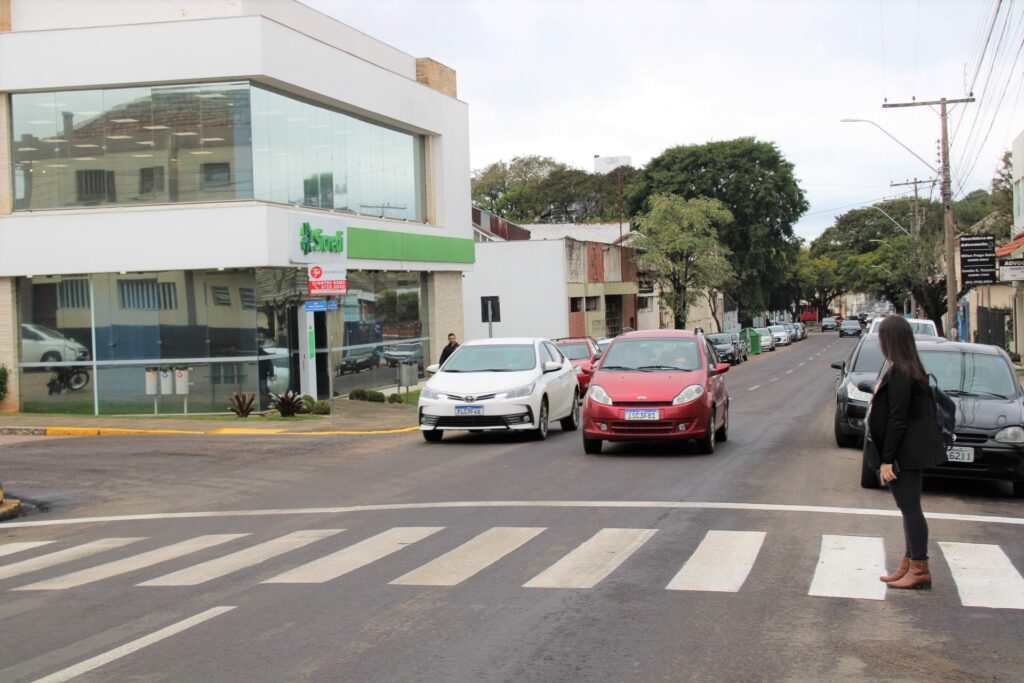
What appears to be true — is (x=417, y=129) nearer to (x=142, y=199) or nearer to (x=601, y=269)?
(x=142, y=199)

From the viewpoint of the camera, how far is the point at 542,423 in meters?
17.8

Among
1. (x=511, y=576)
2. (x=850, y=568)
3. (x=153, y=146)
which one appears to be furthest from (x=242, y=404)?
(x=850, y=568)

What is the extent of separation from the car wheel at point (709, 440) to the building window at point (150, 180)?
15857mm

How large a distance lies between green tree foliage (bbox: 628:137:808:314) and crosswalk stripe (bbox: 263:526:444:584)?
63.8 metres

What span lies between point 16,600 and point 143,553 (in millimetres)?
1721

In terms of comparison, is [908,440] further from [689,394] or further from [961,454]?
[689,394]

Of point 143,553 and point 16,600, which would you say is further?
point 143,553

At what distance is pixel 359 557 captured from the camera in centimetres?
858

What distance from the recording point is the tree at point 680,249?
59.0m

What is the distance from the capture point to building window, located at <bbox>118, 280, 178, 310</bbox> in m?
25.5

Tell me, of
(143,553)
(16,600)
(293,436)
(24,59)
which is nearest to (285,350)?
(293,436)

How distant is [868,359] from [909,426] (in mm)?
9029

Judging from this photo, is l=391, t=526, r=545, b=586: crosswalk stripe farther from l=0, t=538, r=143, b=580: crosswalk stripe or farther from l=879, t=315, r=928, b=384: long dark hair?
l=0, t=538, r=143, b=580: crosswalk stripe

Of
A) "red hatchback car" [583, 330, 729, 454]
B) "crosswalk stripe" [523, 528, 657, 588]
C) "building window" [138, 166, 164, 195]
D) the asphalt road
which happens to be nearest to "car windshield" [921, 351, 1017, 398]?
the asphalt road
